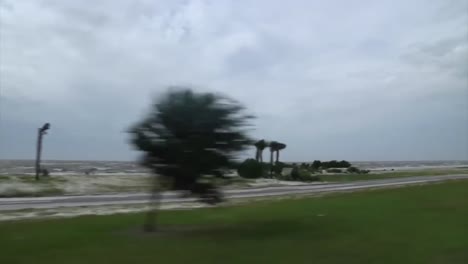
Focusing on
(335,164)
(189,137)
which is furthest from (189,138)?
(335,164)

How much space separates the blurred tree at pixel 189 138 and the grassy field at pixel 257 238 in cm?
173

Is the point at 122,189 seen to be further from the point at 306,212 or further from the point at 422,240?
the point at 422,240

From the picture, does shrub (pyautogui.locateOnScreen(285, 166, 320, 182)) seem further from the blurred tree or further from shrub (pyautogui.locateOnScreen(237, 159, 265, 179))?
the blurred tree

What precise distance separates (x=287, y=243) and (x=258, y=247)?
2.94ft

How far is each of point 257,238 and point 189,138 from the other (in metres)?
3.25

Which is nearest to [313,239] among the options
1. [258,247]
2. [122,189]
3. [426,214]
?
[258,247]

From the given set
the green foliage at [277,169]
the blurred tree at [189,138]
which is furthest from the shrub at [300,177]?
the blurred tree at [189,138]

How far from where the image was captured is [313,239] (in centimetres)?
1409

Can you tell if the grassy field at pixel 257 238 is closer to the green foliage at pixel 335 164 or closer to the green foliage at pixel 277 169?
the green foliage at pixel 277 169

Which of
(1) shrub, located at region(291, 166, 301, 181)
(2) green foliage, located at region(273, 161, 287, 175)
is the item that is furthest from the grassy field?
(2) green foliage, located at region(273, 161, 287, 175)

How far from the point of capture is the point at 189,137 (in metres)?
15.0

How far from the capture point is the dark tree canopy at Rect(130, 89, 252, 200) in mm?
15016

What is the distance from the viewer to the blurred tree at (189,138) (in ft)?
49.3

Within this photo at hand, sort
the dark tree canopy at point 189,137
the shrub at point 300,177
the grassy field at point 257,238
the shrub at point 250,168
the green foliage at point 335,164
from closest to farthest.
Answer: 1. the grassy field at point 257,238
2. the dark tree canopy at point 189,137
3. the shrub at point 250,168
4. the shrub at point 300,177
5. the green foliage at point 335,164
